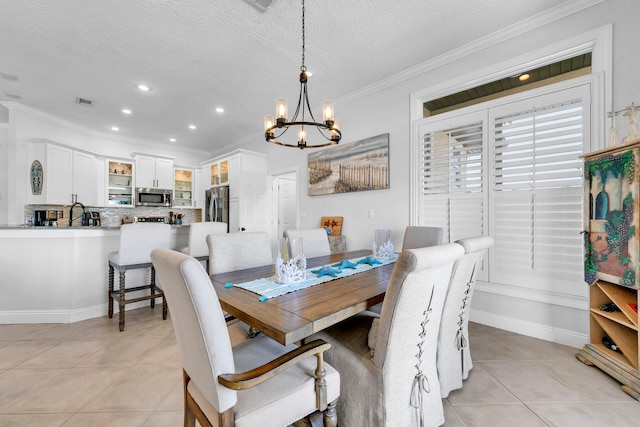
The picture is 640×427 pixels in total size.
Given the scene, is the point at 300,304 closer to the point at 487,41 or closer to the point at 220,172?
the point at 487,41

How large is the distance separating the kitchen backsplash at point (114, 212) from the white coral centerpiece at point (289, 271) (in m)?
5.07

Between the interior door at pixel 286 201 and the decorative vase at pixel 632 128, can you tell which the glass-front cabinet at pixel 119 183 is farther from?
the decorative vase at pixel 632 128

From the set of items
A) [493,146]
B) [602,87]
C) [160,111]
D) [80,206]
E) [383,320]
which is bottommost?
[383,320]

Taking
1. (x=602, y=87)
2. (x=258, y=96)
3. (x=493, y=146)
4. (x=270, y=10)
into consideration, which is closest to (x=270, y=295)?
(x=270, y=10)

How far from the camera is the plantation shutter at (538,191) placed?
86.7 inches

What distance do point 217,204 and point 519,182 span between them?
4.99 m

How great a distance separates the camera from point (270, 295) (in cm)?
133

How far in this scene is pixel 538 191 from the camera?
236cm

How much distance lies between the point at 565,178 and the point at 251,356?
110 inches

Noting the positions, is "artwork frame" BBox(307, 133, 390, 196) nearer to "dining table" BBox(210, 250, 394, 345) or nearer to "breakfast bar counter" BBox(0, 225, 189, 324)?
"dining table" BBox(210, 250, 394, 345)

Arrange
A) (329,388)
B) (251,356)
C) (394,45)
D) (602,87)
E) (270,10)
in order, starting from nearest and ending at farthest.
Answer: (329,388) < (251,356) < (602,87) < (270,10) < (394,45)

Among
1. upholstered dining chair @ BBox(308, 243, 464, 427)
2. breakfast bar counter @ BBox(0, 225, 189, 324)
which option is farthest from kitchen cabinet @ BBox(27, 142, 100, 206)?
upholstered dining chair @ BBox(308, 243, 464, 427)

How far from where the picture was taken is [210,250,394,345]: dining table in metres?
0.99

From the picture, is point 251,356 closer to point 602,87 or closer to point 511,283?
point 511,283
